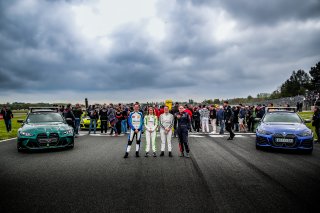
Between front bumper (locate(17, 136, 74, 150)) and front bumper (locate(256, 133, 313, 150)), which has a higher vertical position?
front bumper (locate(17, 136, 74, 150))

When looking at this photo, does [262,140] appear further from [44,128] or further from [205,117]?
[205,117]

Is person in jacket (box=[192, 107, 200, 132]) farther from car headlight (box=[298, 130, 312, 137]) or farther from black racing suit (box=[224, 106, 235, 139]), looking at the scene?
car headlight (box=[298, 130, 312, 137])

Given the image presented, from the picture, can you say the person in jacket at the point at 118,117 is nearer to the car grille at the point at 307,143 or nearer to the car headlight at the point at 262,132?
the car headlight at the point at 262,132

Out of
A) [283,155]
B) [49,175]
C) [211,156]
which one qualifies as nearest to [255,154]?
[283,155]

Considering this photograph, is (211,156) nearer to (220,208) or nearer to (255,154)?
(255,154)

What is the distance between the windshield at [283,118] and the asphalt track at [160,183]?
2160mm

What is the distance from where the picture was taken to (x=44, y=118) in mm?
11500

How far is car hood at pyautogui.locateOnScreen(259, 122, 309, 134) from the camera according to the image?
31.8ft

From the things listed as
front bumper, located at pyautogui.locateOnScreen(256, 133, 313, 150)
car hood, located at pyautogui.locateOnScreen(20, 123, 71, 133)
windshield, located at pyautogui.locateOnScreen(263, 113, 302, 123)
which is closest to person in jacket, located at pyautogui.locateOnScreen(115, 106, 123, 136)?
car hood, located at pyautogui.locateOnScreen(20, 123, 71, 133)

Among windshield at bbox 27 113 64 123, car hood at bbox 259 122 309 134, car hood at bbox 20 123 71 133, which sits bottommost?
car hood at bbox 259 122 309 134

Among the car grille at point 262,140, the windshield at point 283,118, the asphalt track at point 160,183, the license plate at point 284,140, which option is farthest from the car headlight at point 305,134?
the windshield at point 283,118

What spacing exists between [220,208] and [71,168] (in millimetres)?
4562

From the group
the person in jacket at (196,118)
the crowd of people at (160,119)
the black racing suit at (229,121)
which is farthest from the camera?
the person in jacket at (196,118)

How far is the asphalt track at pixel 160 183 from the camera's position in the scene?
14.3 ft
